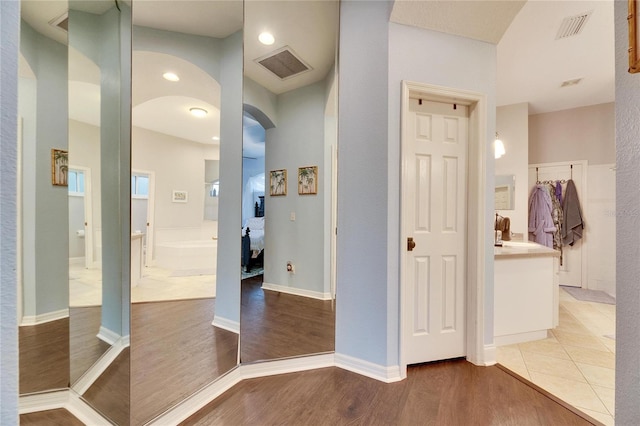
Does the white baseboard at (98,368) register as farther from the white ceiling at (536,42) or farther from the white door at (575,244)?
the white door at (575,244)

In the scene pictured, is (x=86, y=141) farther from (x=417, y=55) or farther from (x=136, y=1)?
A: (x=417, y=55)

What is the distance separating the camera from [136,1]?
1.29 metres

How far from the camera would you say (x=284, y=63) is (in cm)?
194

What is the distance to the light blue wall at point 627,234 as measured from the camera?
824 millimetres

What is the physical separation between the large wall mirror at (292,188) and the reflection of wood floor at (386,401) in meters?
0.24

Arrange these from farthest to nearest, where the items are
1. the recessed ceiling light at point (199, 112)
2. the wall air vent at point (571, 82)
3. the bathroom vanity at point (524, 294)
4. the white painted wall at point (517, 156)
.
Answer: the white painted wall at point (517, 156)
the wall air vent at point (571, 82)
the bathroom vanity at point (524, 294)
the recessed ceiling light at point (199, 112)

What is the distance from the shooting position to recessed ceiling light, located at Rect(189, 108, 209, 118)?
158 centimetres

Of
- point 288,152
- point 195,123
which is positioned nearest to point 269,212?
point 288,152

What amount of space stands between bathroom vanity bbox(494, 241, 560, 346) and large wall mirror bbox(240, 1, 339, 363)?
5.06 feet

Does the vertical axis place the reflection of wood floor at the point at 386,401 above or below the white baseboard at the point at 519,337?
below

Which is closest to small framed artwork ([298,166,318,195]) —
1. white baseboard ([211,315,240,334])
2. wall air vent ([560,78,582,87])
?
white baseboard ([211,315,240,334])

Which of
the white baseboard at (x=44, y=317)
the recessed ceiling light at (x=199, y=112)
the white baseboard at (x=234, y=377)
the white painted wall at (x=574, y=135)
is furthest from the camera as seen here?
the white painted wall at (x=574, y=135)

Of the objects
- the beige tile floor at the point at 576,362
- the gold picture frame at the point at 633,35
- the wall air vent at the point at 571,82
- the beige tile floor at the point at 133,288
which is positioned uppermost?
the wall air vent at the point at 571,82

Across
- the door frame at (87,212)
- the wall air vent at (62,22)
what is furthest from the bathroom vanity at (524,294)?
the wall air vent at (62,22)
